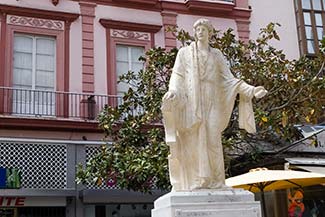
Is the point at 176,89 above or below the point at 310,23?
below

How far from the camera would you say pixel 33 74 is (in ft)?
49.5

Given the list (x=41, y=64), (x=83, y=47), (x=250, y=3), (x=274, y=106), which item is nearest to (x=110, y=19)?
(x=83, y=47)

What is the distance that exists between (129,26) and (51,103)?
3.38 metres

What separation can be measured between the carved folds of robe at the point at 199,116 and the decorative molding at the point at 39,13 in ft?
32.3

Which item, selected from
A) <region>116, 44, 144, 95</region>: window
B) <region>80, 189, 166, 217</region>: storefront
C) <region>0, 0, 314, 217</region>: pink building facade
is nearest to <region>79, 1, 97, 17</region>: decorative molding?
<region>0, 0, 314, 217</region>: pink building facade

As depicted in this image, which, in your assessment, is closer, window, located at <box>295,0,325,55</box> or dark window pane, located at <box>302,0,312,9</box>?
window, located at <box>295,0,325,55</box>

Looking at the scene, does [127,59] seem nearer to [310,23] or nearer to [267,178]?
[310,23]

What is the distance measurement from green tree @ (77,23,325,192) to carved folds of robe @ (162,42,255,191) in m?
4.48

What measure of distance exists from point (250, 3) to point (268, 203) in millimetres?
7116

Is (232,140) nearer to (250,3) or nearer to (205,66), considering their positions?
(205,66)

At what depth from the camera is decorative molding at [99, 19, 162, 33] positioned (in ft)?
52.9

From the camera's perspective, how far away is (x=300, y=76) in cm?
1182

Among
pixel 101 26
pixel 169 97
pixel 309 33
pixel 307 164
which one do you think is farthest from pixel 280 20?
pixel 169 97

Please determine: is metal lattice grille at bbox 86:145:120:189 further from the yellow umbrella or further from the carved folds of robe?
the carved folds of robe
